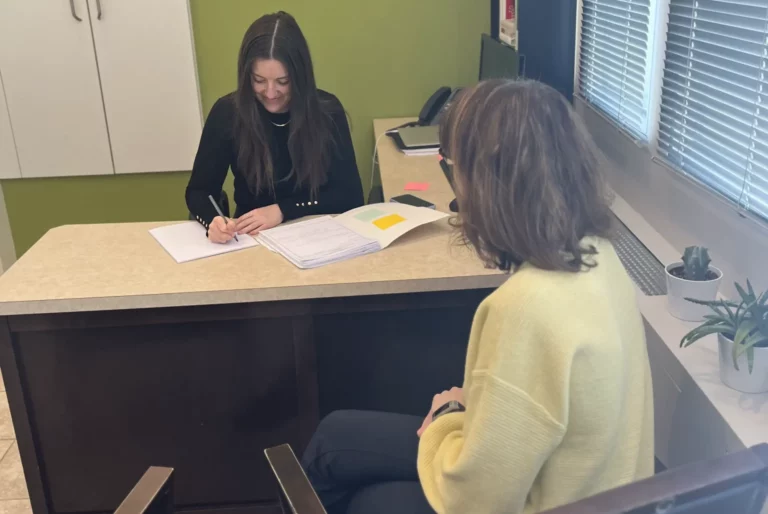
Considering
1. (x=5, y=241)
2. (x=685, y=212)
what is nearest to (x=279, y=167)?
(x=685, y=212)

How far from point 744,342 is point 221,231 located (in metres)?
1.18

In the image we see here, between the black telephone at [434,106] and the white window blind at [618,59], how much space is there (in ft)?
2.32

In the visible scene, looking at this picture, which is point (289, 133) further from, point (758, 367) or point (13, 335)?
point (758, 367)

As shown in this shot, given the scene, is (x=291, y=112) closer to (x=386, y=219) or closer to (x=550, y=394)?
(x=386, y=219)

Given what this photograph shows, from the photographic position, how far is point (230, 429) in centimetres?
166

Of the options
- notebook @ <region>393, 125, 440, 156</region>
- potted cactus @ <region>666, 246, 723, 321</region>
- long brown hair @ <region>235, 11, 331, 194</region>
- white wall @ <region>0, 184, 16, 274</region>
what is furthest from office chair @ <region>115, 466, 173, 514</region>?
white wall @ <region>0, 184, 16, 274</region>

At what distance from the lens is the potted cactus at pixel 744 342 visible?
1075mm

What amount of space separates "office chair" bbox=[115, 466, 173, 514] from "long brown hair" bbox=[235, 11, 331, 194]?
116cm

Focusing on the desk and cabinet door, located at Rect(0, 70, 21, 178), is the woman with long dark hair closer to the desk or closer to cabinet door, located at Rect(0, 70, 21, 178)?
the desk

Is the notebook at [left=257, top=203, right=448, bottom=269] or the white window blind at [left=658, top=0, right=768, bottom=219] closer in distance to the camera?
the white window blind at [left=658, top=0, right=768, bottom=219]

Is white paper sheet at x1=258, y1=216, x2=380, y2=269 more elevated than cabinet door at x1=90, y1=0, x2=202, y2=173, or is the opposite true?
cabinet door at x1=90, y1=0, x2=202, y2=173

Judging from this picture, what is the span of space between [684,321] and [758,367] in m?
0.29

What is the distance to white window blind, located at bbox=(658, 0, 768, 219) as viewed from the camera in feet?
4.37

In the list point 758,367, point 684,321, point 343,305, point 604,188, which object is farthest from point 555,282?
point 343,305
